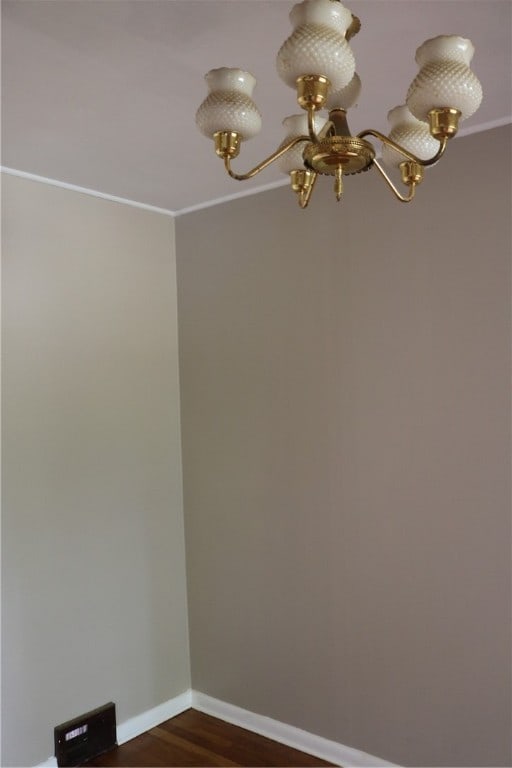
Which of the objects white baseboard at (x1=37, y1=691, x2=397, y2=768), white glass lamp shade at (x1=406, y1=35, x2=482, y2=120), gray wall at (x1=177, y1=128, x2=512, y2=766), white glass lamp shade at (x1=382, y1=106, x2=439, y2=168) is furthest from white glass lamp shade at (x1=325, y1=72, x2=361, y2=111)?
white baseboard at (x1=37, y1=691, x2=397, y2=768)

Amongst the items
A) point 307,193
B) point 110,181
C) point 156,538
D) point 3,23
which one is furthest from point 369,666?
point 3,23

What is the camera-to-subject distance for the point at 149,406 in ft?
10.3

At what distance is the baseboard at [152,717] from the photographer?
117 inches

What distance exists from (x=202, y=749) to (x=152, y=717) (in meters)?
0.32

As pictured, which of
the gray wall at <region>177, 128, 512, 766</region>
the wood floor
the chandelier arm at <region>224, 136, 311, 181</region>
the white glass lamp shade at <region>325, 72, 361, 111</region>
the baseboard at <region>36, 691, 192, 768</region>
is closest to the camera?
the chandelier arm at <region>224, 136, 311, 181</region>

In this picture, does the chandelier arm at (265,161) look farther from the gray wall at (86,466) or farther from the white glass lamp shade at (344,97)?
the gray wall at (86,466)

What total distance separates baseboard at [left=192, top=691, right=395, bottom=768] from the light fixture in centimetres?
231

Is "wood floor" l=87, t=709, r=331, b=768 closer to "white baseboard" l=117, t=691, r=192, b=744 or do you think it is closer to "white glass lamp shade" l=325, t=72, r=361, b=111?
"white baseboard" l=117, t=691, r=192, b=744

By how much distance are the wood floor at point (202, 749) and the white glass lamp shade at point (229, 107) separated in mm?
2519

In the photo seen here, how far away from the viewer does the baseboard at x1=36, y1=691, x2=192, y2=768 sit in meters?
2.96

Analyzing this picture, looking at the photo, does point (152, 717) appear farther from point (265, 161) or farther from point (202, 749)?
point (265, 161)

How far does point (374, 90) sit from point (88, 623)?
2.32 m

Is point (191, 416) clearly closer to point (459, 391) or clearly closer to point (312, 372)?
point (312, 372)

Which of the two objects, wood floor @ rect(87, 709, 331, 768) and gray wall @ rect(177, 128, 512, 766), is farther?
wood floor @ rect(87, 709, 331, 768)
